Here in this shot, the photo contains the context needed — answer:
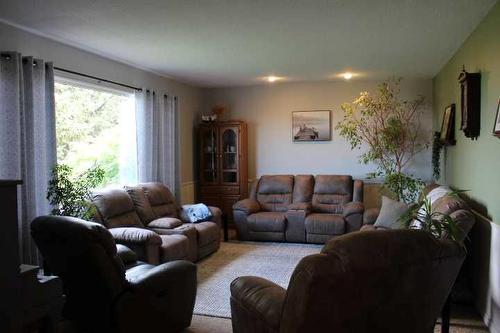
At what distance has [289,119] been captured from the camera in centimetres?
691

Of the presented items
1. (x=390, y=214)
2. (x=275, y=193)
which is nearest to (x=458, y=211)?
(x=390, y=214)

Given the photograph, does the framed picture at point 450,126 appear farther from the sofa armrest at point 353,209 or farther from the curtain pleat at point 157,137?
the curtain pleat at point 157,137

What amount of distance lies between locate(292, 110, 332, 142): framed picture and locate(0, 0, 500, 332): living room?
24 millimetres

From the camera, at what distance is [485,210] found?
3291 millimetres

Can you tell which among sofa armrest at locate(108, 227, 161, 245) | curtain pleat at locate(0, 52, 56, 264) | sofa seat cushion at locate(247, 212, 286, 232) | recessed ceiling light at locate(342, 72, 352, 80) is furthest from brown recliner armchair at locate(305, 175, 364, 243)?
curtain pleat at locate(0, 52, 56, 264)

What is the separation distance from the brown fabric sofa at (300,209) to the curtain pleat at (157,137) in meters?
1.17

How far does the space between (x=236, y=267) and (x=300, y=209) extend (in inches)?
61.5

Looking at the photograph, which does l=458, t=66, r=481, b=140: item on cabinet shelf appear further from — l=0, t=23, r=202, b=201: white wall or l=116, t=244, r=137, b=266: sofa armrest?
l=0, t=23, r=202, b=201: white wall

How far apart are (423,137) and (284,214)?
255 centimetres

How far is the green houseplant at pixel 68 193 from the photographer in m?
3.54

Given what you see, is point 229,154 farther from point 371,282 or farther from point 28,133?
point 371,282

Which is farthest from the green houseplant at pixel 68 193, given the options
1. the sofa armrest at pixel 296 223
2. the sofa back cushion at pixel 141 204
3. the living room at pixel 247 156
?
the sofa armrest at pixel 296 223

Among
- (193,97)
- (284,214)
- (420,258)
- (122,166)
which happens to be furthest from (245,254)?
(420,258)

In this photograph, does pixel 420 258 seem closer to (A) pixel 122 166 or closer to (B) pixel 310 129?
(A) pixel 122 166
